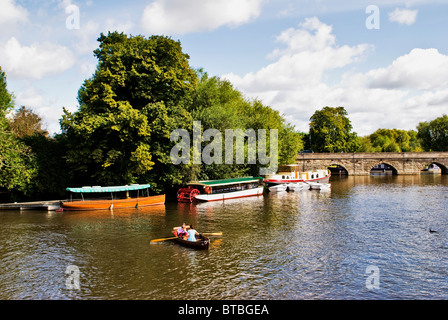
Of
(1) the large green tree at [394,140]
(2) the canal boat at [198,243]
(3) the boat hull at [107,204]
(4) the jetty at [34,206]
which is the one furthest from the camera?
(1) the large green tree at [394,140]

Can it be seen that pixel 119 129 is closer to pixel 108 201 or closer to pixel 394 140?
pixel 108 201

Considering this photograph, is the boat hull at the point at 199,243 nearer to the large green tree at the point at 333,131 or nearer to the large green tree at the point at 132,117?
the large green tree at the point at 132,117

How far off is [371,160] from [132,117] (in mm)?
71337

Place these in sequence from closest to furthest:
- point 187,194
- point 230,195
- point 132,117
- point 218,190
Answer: point 132,117 < point 187,194 < point 230,195 < point 218,190

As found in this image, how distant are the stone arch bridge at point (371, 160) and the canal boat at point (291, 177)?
20.9 meters

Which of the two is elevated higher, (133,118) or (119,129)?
(133,118)

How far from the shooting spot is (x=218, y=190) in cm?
4728

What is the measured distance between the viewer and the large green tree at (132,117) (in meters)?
38.7

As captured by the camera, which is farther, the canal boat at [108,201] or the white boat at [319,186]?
the white boat at [319,186]

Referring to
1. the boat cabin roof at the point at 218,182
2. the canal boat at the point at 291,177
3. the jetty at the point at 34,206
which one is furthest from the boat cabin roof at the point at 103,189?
the canal boat at the point at 291,177

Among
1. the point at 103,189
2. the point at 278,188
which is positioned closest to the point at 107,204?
the point at 103,189

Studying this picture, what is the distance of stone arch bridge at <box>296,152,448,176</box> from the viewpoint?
88.2 metres

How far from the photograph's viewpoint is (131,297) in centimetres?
1538
